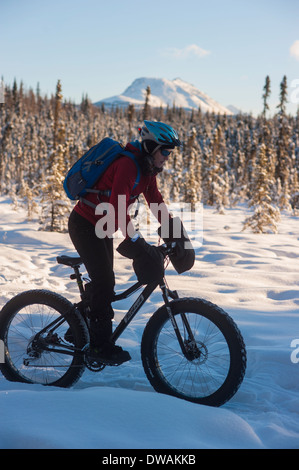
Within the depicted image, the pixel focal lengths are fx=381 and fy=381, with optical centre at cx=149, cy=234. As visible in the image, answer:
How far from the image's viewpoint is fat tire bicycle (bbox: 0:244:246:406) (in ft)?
9.33

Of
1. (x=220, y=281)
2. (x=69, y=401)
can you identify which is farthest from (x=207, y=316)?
(x=220, y=281)

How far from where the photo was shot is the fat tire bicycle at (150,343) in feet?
9.33

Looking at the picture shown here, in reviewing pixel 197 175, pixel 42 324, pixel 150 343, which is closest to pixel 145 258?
pixel 150 343

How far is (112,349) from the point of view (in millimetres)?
3125

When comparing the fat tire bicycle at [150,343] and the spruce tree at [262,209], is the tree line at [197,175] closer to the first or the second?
the spruce tree at [262,209]

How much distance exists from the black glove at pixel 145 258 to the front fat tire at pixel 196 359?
27 centimetres

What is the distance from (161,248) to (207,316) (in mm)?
625

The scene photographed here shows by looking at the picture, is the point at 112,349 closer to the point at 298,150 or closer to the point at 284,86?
the point at 284,86

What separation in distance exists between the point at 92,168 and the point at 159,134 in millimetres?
597

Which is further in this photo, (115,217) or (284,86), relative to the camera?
(284,86)

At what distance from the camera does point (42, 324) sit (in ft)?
12.0

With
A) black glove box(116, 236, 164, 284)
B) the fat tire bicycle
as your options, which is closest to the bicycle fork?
the fat tire bicycle

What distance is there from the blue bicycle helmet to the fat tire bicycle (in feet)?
2.73

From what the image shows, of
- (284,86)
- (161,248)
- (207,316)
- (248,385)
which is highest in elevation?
(284,86)
